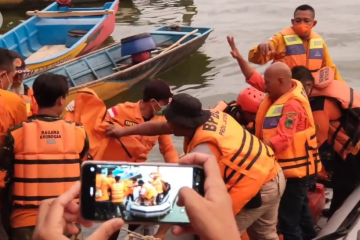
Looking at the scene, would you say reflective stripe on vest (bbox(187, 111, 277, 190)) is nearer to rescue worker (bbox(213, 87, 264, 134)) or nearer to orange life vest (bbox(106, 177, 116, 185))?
orange life vest (bbox(106, 177, 116, 185))

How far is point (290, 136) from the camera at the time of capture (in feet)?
10.8

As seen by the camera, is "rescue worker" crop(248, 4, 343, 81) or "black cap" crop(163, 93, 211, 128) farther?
"rescue worker" crop(248, 4, 343, 81)

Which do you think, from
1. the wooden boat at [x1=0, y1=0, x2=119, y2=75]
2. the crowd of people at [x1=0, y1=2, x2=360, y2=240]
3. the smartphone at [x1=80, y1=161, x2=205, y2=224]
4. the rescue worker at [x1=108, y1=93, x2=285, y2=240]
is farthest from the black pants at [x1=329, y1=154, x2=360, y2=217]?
the wooden boat at [x1=0, y1=0, x2=119, y2=75]

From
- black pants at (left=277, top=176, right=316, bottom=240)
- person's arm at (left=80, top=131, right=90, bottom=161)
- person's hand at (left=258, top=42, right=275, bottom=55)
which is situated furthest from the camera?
person's hand at (left=258, top=42, right=275, bottom=55)

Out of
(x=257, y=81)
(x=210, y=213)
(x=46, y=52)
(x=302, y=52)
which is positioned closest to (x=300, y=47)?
(x=302, y=52)

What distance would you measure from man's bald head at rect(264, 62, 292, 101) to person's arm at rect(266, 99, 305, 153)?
0.13 m

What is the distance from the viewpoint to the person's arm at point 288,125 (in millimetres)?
3293

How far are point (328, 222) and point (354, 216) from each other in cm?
29

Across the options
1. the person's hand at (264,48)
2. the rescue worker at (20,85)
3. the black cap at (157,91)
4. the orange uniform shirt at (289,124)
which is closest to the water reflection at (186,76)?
the person's hand at (264,48)

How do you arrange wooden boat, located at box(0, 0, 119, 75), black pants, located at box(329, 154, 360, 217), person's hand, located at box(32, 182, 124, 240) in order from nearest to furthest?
person's hand, located at box(32, 182, 124, 240), black pants, located at box(329, 154, 360, 217), wooden boat, located at box(0, 0, 119, 75)

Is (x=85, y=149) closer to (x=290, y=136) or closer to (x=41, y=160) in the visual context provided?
(x=41, y=160)

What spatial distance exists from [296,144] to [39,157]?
154 cm

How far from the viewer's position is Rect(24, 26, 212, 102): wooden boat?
26.1 ft

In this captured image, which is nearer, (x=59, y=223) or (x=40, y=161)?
(x=59, y=223)
